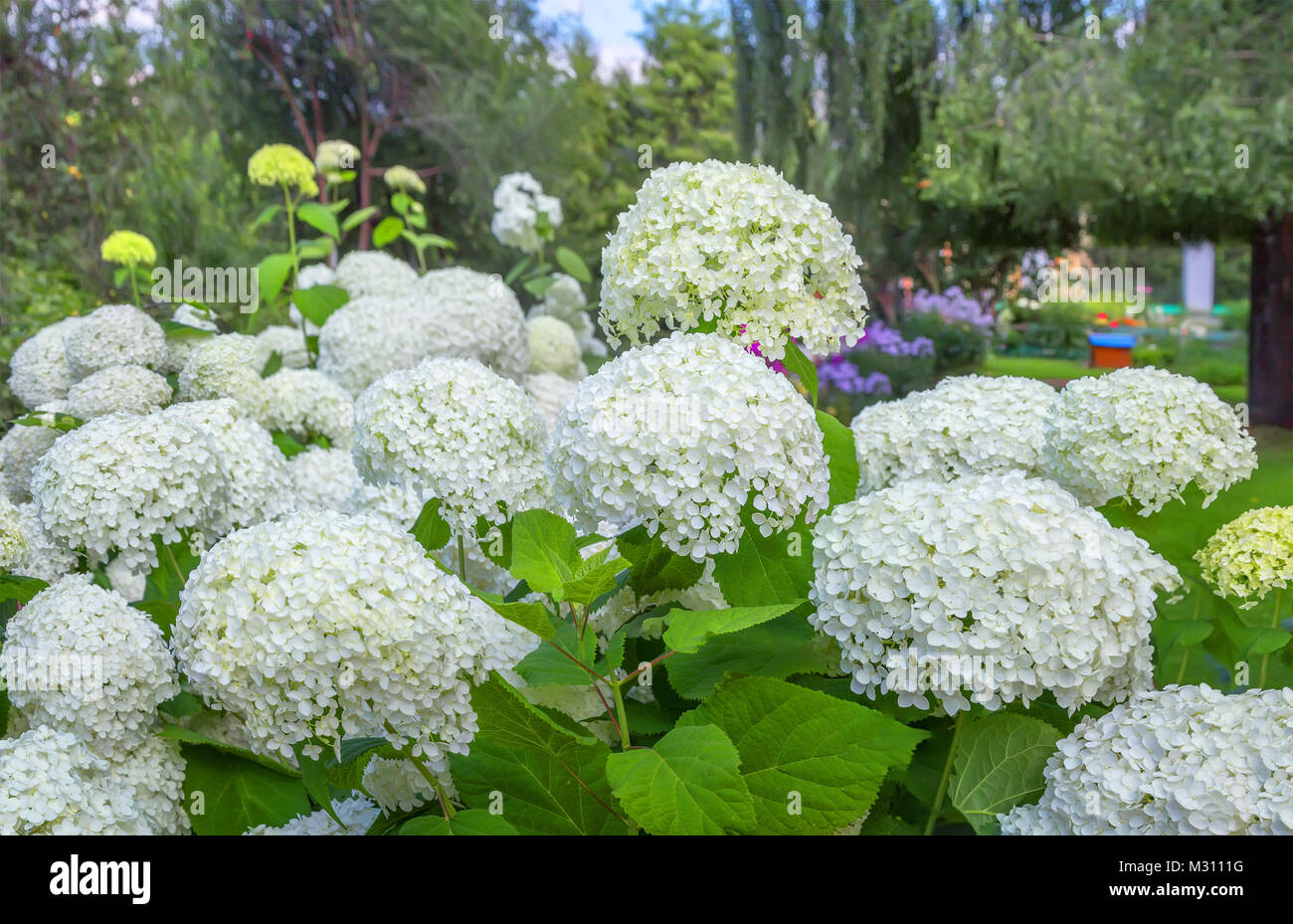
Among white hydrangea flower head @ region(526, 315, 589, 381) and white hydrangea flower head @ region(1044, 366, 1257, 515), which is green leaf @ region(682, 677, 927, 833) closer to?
white hydrangea flower head @ region(1044, 366, 1257, 515)

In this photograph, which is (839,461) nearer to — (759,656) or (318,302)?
(759,656)

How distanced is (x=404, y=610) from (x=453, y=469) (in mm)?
255

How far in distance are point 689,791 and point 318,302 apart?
162 centimetres

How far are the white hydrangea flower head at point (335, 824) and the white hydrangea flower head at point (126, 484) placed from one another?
0.98 ft

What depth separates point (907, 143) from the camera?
7504 millimetres

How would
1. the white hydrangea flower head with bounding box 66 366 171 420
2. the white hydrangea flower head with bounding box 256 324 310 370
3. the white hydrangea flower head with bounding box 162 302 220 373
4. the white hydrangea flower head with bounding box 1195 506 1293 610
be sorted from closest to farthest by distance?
the white hydrangea flower head with bounding box 1195 506 1293 610 < the white hydrangea flower head with bounding box 66 366 171 420 < the white hydrangea flower head with bounding box 162 302 220 373 < the white hydrangea flower head with bounding box 256 324 310 370

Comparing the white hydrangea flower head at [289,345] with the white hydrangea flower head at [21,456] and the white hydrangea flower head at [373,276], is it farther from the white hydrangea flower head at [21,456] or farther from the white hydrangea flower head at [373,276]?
the white hydrangea flower head at [21,456]

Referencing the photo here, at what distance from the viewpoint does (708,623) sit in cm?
76

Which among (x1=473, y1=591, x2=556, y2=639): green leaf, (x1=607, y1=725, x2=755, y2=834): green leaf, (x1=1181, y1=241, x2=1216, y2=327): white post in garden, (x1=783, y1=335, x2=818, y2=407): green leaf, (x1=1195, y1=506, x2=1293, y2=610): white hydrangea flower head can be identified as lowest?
(x1=607, y1=725, x2=755, y2=834): green leaf

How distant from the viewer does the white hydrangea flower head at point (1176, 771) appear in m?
0.70

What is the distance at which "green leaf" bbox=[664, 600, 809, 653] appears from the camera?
2.42ft

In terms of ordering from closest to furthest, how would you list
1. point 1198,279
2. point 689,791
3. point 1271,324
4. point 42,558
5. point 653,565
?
point 689,791
point 653,565
point 42,558
point 1271,324
point 1198,279

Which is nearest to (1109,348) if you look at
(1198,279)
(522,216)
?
(1198,279)

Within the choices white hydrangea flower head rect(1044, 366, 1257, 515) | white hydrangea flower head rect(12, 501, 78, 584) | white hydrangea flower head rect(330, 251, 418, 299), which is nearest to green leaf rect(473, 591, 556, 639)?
white hydrangea flower head rect(1044, 366, 1257, 515)
